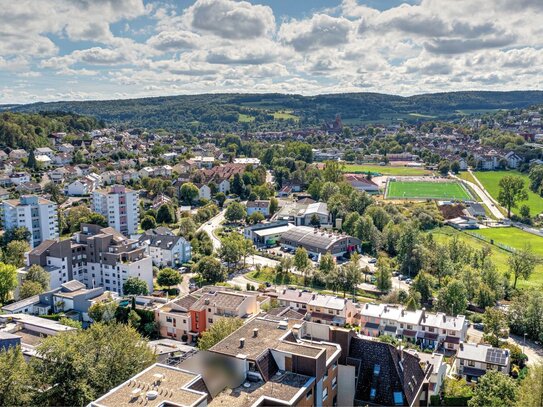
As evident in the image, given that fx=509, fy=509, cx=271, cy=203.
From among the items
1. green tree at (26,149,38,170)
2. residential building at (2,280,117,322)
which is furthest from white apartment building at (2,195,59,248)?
green tree at (26,149,38,170)

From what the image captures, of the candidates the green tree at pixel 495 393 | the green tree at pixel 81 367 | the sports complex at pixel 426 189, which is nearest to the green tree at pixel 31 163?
the sports complex at pixel 426 189

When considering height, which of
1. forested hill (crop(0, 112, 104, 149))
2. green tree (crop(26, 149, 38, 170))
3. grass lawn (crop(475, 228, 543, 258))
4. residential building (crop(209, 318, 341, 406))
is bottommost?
grass lawn (crop(475, 228, 543, 258))

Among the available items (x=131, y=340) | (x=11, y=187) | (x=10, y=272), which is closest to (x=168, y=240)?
(x=10, y=272)

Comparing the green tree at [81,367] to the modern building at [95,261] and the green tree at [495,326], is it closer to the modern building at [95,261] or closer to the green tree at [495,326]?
the modern building at [95,261]

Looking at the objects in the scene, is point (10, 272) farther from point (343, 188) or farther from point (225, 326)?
point (343, 188)

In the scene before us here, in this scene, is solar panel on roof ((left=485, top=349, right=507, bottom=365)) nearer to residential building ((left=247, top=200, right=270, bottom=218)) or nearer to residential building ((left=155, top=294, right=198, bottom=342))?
residential building ((left=155, top=294, right=198, bottom=342))

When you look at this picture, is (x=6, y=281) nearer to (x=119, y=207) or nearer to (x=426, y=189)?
(x=119, y=207)
